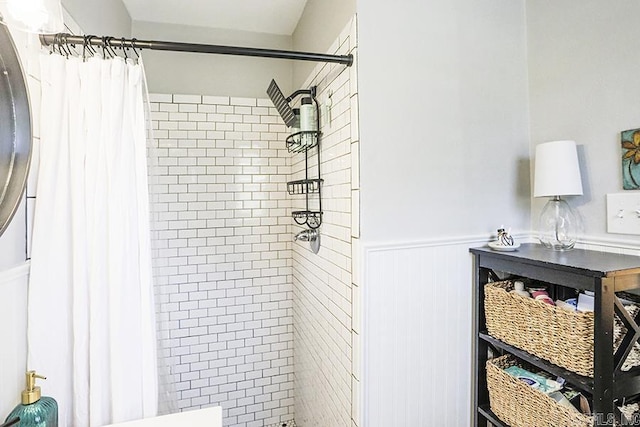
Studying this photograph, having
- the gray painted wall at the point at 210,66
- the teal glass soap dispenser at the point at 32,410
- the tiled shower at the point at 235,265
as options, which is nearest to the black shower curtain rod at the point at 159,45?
the tiled shower at the point at 235,265

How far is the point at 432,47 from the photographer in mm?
1430

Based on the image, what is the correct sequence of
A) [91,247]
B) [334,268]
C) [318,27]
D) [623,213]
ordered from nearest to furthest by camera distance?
[91,247], [623,213], [334,268], [318,27]

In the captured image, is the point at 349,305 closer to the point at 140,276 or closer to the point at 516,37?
the point at 140,276

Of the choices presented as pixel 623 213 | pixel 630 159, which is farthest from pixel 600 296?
pixel 630 159

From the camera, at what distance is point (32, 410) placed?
0.93m

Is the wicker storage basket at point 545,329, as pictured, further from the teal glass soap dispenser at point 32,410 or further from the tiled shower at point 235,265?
the teal glass soap dispenser at point 32,410

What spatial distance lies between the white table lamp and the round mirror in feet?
5.57

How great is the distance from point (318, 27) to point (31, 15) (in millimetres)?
1254

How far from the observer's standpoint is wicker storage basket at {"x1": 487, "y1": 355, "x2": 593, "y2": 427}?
110cm

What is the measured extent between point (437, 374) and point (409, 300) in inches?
13.8

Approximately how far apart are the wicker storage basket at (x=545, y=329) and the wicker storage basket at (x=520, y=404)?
0.42 ft

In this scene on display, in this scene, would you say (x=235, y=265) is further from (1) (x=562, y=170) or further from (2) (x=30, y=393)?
(1) (x=562, y=170)

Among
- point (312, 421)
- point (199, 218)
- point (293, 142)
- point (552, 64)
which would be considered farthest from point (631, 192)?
point (199, 218)

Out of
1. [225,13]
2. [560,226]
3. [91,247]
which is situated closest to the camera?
[91,247]
